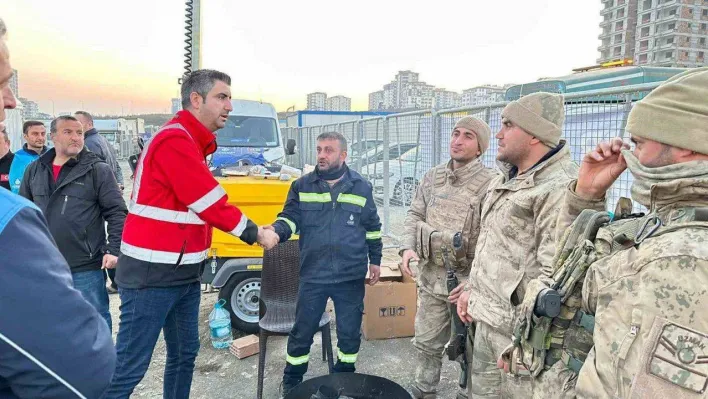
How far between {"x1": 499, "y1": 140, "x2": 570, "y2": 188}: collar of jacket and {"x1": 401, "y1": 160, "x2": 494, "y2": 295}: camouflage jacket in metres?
0.75

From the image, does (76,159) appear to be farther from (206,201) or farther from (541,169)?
(541,169)

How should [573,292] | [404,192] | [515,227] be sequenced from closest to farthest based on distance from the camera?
1. [573,292]
2. [515,227]
3. [404,192]

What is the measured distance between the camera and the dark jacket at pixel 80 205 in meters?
3.05

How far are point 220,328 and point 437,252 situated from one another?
7.13 ft

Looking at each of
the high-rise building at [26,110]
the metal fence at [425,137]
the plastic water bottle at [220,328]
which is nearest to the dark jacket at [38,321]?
the metal fence at [425,137]

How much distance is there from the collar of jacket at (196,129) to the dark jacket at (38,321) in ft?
5.41

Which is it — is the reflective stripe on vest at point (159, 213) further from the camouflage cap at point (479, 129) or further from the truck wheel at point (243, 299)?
the camouflage cap at point (479, 129)

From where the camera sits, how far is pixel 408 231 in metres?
3.37

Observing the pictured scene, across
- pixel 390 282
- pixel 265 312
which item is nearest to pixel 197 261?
pixel 265 312

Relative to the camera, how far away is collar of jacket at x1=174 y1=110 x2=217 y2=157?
2529 millimetres

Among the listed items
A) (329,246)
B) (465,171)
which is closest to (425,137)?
(465,171)

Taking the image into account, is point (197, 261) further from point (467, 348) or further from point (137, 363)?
point (467, 348)

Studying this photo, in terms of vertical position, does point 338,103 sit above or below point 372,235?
above

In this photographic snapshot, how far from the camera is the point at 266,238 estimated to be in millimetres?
2863
